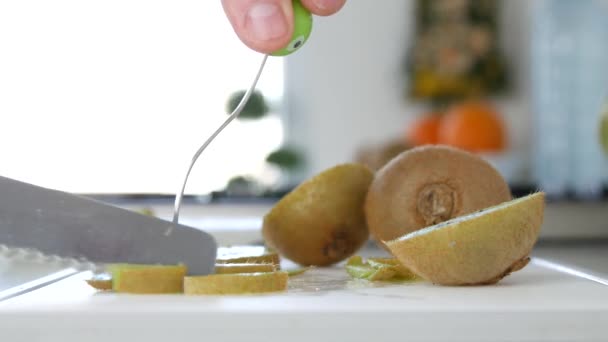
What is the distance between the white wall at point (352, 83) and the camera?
5.14 metres

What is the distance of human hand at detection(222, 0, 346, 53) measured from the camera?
792 mm

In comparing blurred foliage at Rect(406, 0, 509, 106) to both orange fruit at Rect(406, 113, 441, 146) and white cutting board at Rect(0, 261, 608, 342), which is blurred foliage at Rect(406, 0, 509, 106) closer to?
orange fruit at Rect(406, 113, 441, 146)

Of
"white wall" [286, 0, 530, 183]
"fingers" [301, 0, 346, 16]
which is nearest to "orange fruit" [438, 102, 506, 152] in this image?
"white wall" [286, 0, 530, 183]

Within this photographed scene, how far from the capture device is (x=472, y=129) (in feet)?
15.1

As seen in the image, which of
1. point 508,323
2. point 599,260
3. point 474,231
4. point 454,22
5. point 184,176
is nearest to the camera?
point 508,323

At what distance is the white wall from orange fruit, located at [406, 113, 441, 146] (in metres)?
0.24

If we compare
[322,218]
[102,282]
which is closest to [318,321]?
[102,282]

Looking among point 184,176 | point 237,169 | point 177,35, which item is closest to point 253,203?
point 184,176

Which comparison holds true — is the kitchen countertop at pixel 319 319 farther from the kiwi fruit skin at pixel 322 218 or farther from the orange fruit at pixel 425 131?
the orange fruit at pixel 425 131

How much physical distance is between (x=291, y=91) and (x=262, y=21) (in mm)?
4419

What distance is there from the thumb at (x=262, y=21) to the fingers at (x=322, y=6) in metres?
0.02

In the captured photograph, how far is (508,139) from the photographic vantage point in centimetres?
510

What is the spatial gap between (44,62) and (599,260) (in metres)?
3.70

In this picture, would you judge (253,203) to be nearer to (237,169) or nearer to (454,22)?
(237,169)
